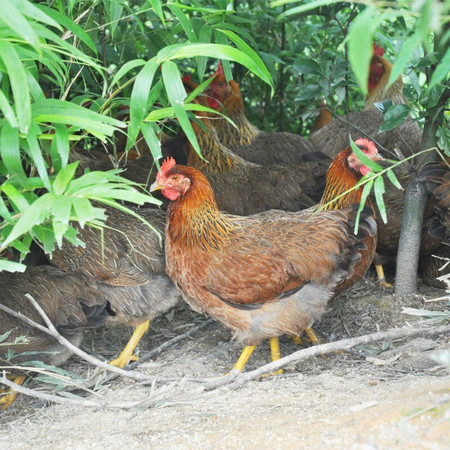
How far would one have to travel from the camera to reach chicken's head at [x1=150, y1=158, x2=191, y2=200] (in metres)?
3.56

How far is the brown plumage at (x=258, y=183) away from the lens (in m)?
4.77

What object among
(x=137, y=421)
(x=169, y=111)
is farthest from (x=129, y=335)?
(x=169, y=111)

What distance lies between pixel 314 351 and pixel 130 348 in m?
1.46

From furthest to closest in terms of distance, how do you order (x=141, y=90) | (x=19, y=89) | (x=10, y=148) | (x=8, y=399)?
(x=8, y=399) < (x=141, y=90) < (x=10, y=148) < (x=19, y=89)

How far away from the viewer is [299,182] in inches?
190

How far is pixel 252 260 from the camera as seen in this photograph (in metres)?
3.50

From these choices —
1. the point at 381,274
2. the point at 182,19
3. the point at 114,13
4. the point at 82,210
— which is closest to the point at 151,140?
the point at 182,19

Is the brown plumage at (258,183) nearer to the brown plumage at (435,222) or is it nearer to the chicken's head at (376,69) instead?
the brown plumage at (435,222)

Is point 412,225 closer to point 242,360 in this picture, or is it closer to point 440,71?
point 242,360

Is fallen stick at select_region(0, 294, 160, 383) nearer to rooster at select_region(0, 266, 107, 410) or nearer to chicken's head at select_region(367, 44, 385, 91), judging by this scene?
rooster at select_region(0, 266, 107, 410)

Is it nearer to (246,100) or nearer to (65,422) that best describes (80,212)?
(65,422)

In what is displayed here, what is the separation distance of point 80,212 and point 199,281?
1391mm

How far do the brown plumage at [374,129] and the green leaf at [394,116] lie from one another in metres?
1.49

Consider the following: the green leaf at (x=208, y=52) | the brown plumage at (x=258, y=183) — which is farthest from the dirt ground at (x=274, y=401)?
the green leaf at (x=208, y=52)
